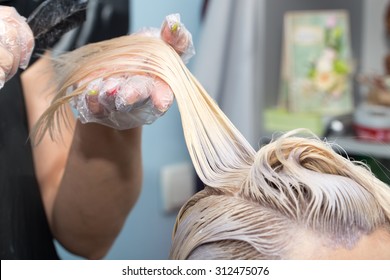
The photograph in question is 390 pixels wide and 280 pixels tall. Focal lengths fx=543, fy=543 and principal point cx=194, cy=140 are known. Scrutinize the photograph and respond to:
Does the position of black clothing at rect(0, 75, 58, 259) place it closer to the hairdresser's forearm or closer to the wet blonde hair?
the hairdresser's forearm

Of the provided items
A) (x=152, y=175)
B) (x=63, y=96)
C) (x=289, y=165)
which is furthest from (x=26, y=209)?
(x=152, y=175)

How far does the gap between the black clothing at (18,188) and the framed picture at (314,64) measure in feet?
2.89

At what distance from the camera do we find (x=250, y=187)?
0.56 metres

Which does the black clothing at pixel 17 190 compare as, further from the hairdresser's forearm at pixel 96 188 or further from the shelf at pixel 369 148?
the shelf at pixel 369 148

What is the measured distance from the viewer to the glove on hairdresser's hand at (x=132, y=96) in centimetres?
59

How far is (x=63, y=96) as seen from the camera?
2.30 ft

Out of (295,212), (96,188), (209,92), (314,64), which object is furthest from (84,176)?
(314,64)

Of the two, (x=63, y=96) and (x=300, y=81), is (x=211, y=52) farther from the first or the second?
(x=63, y=96)

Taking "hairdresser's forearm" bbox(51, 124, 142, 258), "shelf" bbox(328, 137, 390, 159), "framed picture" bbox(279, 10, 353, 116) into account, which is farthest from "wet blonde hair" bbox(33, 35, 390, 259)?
"framed picture" bbox(279, 10, 353, 116)

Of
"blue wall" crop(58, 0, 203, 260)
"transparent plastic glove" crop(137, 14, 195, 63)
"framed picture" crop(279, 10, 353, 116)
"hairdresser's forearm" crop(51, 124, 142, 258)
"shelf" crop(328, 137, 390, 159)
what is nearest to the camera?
"transparent plastic glove" crop(137, 14, 195, 63)

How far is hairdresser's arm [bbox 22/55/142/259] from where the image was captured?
2.57ft

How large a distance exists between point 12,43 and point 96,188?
10.4 inches

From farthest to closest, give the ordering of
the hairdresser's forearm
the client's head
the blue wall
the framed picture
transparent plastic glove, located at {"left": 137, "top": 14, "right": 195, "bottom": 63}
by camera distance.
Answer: the framed picture
the blue wall
the hairdresser's forearm
transparent plastic glove, located at {"left": 137, "top": 14, "right": 195, "bottom": 63}
the client's head

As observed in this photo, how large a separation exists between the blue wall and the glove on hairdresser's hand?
0.51 m
